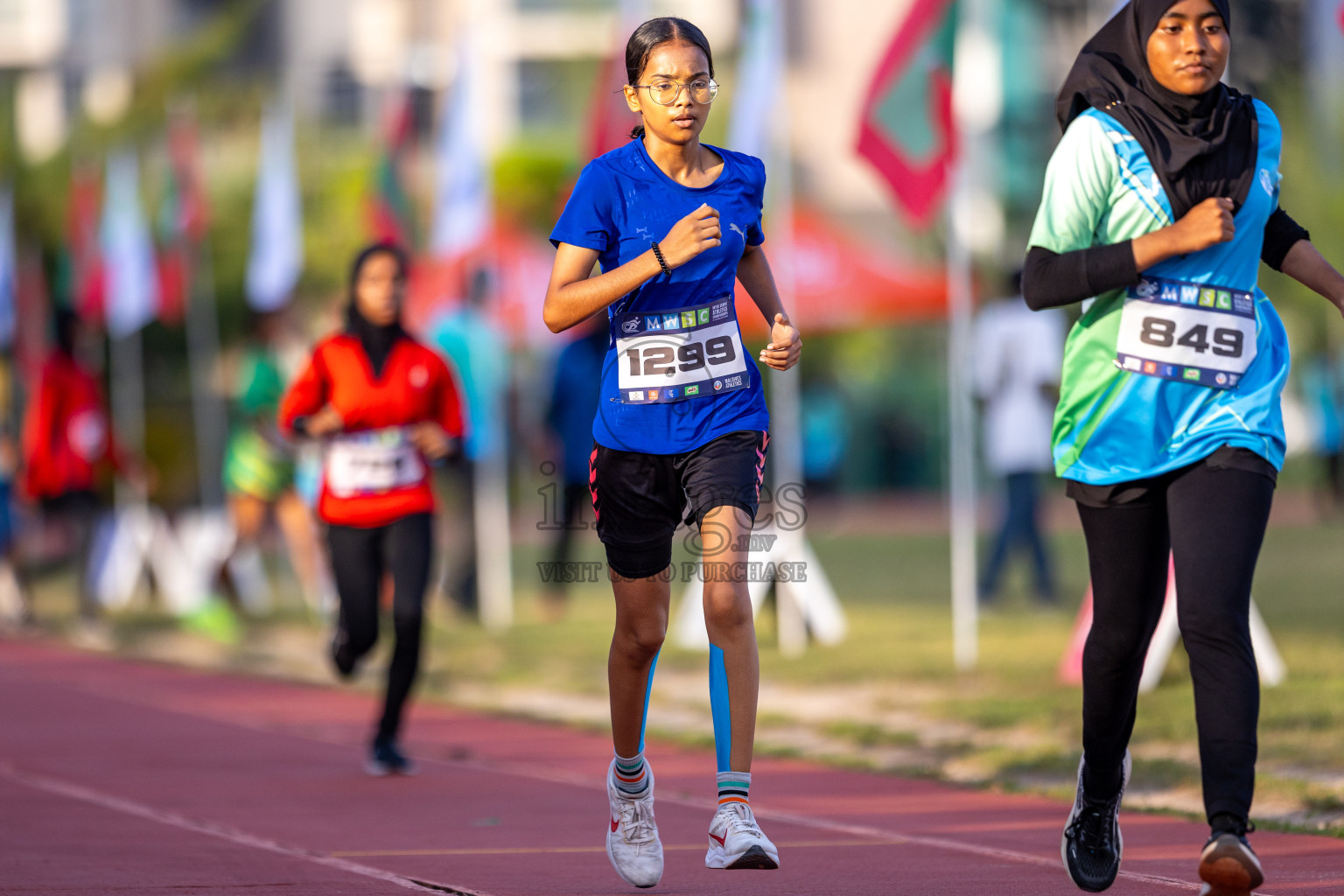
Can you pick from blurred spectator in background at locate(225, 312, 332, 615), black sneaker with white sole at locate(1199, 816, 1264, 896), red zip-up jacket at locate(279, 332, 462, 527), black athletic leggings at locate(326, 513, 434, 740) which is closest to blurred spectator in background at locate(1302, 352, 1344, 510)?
blurred spectator in background at locate(225, 312, 332, 615)

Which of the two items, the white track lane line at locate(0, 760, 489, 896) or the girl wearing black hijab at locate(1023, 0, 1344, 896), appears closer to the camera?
the girl wearing black hijab at locate(1023, 0, 1344, 896)

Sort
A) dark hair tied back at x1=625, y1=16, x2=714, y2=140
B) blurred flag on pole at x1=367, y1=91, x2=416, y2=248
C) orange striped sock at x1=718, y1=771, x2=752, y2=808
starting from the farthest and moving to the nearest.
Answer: blurred flag on pole at x1=367, y1=91, x2=416, y2=248, dark hair tied back at x1=625, y1=16, x2=714, y2=140, orange striped sock at x1=718, y1=771, x2=752, y2=808

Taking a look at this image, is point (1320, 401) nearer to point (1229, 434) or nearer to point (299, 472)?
point (299, 472)

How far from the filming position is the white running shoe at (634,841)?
5164 mm

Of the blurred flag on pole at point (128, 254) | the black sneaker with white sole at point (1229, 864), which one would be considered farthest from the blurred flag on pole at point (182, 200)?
the black sneaker with white sole at point (1229, 864)

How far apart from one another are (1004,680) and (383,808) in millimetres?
4071

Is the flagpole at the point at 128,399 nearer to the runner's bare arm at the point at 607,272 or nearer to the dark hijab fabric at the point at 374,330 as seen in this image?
the dark hijab fabric at the point at 374,330

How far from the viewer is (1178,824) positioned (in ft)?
20.9

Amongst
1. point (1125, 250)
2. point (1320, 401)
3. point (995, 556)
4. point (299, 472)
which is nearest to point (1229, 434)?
point (1125, 250)

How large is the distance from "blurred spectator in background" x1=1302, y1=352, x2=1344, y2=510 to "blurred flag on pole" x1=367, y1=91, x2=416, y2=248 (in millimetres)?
16138

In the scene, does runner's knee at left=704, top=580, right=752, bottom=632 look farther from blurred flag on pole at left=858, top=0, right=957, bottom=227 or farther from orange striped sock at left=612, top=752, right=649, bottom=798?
blurred flag on pole at left=858, top=0, right=957, bottom=227

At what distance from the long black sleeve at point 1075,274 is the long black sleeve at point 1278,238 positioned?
0.51 m

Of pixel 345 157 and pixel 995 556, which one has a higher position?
pixel 345 157

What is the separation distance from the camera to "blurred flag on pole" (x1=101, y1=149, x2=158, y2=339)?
769 inches
